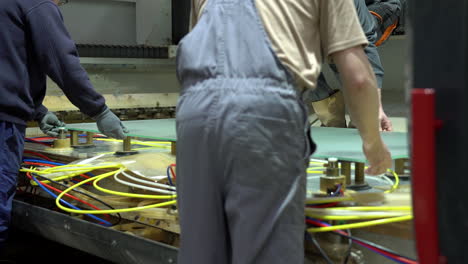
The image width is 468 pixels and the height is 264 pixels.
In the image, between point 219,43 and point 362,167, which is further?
point 362,167

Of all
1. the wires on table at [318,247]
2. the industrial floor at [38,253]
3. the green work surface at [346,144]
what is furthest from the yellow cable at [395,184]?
the industrial floor at [38,253]

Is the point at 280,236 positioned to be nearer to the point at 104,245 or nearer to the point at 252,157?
the point at 252,157

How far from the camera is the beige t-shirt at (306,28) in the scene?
1.09 m

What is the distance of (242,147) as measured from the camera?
1050 millimetres

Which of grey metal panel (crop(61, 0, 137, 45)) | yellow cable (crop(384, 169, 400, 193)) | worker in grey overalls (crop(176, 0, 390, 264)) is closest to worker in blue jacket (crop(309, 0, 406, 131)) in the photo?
yellow cable (crop(384, 169, 400, 193))

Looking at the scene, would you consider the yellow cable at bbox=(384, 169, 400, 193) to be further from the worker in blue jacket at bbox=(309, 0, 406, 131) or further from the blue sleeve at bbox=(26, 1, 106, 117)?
the blue sleeve at bbox=(26, 1, 106, 117)

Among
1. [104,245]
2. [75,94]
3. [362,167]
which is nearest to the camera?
[362,167]

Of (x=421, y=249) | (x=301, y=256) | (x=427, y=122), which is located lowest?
(x=301, y=256)

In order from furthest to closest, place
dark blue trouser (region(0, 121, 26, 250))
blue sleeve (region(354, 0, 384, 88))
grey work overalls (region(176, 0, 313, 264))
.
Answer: blue sleeve (region(354, 0, 384, 88)) → dark blue trouser (region(0, 121, 26, 250)) → grey work overalls (region(176, 0, 313, 264))

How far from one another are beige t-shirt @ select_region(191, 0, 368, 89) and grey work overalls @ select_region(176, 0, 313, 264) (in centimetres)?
3

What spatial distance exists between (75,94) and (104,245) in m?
0.69

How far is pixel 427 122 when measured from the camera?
23.9 inches

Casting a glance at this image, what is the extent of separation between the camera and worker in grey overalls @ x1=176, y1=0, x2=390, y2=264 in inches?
41.4

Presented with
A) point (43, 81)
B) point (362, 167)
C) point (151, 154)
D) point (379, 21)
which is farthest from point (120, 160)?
point (379, 21)
